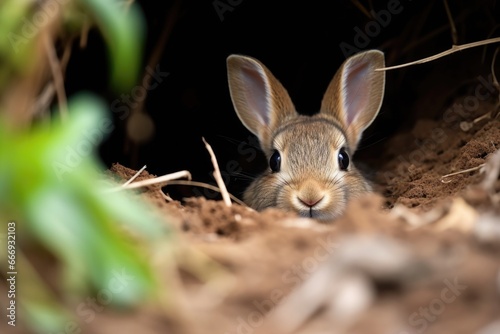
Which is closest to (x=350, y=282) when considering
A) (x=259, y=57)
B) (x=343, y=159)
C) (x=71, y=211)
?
(x=71, y=211)

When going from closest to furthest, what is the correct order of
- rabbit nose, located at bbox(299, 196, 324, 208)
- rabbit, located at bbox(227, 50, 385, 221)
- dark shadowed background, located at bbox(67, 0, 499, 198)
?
rabbit nose, located at bbox(299, 196, 324, 208), rabbit, located at bbox(227, 50, 385, 221), dark shadowed background, located at bbox(67, 0, 499, 198)

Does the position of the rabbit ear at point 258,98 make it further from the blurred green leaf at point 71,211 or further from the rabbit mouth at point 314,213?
the blurred green leaf at point 71,211

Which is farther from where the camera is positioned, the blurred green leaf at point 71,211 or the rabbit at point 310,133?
the rabbit at point 310,133

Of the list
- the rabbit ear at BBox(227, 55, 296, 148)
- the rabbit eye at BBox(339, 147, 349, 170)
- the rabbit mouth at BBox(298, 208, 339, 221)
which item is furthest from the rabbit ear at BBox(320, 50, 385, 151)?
the rabbit mouth at BBox(298, 208, 339, 221)

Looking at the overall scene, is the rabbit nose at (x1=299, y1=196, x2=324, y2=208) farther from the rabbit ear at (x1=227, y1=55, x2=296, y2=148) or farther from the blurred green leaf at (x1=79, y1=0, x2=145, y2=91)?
the blurred green leaf at (x1=79, y1=0, x2=145, y2=91)

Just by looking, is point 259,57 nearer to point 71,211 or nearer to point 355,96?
point 355,96

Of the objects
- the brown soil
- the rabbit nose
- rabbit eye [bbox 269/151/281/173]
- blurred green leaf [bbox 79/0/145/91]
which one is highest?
blurred green leaf [bbox 79/0/145/91]

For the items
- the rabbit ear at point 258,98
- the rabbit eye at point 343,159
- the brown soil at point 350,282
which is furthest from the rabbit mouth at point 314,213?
the brown soil at point 350,282
